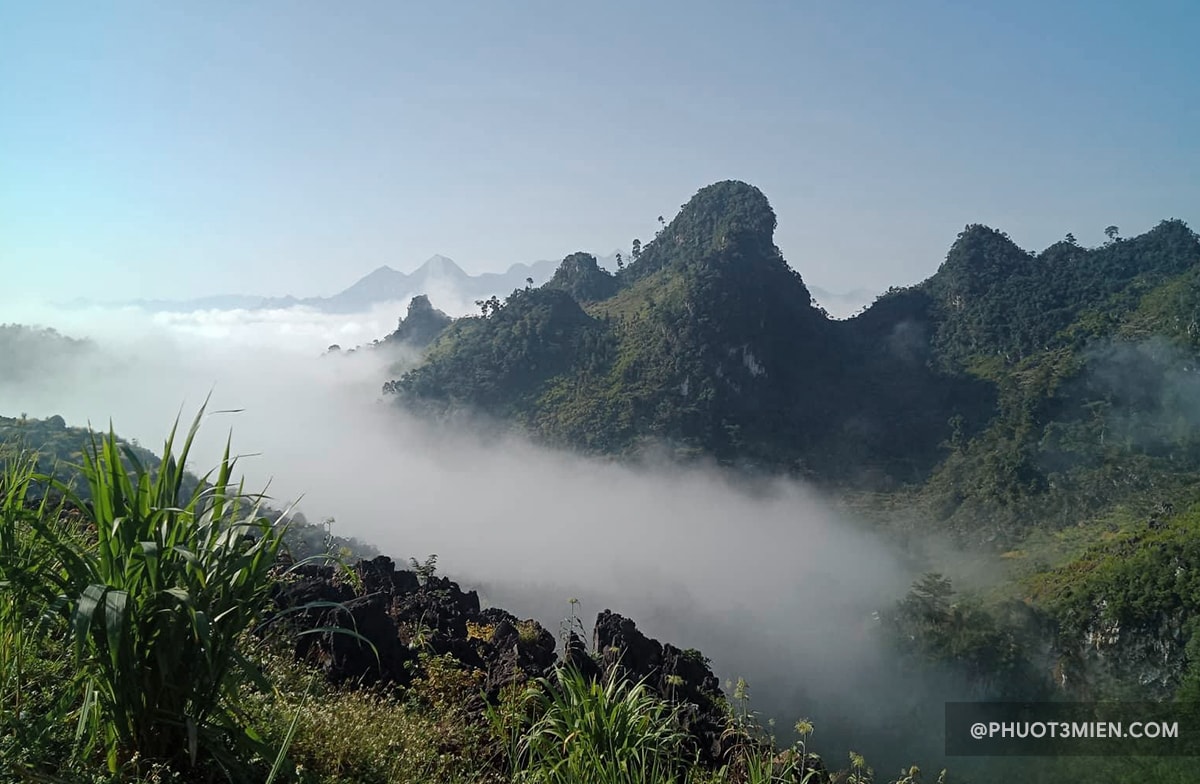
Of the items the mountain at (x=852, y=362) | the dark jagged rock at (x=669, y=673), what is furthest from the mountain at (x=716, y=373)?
the dark jagged rock at (x=669, y=673)

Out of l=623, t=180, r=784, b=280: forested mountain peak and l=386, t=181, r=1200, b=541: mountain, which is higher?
l=623, t=180, r=784, b=280: forested mountain peak

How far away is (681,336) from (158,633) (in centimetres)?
6366

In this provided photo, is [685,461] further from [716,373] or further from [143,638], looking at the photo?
[143,638]

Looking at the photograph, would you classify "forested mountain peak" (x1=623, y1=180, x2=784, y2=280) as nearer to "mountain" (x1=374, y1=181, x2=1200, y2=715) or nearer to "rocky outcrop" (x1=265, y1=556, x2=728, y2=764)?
"mountain" (x1=374, y1=181, x2=1200, y2=715)

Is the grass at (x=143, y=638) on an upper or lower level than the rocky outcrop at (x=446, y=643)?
upper

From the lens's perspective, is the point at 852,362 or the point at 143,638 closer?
the point at 143,638

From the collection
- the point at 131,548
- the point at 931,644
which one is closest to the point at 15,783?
the point at 131,548

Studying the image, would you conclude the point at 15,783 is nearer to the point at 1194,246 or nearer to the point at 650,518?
the point at 650,518

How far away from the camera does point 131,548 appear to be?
2361 mm

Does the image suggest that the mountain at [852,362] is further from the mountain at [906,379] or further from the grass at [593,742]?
the grass at [593,742]

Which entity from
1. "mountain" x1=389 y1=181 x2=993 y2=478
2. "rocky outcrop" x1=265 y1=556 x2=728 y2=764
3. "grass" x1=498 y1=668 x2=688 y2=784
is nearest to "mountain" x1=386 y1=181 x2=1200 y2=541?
"mountain" x1=389 y1=181 x2=993 y2=478

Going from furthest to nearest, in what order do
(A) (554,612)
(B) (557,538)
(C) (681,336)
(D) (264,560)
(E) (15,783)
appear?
(C) (681,336)
(B) (557,538)
(A) (554,612)
(D) (264,560)
(E) (15,783)

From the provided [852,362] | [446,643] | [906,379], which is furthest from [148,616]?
[852,362]

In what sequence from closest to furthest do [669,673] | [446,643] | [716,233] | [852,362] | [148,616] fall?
[148,616] → [446,643] → [669,673] → [852,362] → [716,233]
